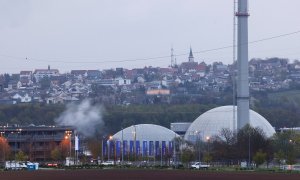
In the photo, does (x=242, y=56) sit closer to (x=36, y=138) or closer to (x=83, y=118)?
(x=36, y=138)

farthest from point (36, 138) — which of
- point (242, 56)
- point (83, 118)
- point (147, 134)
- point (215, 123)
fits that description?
point (242, 56)

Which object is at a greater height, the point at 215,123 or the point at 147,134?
the point at 215,123

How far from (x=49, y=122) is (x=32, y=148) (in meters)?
42.1

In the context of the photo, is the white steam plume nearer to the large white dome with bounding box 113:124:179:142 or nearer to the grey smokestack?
the large white dome with bounding box 113:124:179:142

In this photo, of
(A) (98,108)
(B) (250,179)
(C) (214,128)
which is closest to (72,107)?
(A) (98,108)

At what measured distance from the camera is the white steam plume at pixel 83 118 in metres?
170

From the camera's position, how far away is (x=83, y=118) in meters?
175

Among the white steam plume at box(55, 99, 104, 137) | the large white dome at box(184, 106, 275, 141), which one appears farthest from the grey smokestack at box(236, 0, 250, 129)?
the white steam plume at box(55, 99, 104, 137)

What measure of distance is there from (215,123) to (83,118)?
26416mm

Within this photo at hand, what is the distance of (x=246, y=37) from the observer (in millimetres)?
121812

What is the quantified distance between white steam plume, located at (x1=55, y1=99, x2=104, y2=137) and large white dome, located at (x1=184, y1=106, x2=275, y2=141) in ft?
59.1

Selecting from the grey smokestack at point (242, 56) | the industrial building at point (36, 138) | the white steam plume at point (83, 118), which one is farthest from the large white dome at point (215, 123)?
the grey smokestack at point (242, 56)

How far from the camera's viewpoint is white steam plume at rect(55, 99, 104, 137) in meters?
170

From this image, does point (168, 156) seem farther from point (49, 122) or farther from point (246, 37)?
point (49, 122)
